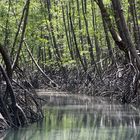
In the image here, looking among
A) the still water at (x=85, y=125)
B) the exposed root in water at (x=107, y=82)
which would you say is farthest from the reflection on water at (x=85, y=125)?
the exposed root in water at (x=107, y=82)

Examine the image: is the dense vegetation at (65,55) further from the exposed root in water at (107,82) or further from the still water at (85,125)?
the still water at (85,125)

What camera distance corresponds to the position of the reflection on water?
884cm

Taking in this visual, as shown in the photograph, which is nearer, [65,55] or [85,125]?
[85,125]

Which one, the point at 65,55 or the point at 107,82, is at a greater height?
the point at 65,55

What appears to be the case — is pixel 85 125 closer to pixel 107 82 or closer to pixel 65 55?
Result: pixel 107 82

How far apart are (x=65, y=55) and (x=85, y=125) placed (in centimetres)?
1768

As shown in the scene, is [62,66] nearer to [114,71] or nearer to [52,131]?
[114,71]

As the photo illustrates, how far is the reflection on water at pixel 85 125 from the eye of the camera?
29.0 ft

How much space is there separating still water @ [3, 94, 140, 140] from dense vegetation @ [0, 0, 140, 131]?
505 millimetres

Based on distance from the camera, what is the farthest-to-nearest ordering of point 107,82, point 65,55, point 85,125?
point 65,55, point 107,82, point 85,125

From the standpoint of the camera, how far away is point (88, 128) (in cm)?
980

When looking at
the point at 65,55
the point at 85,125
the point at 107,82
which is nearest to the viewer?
the point at 85,125

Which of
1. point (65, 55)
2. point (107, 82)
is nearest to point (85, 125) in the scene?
point (107, 82)

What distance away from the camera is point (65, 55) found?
27.8 m
